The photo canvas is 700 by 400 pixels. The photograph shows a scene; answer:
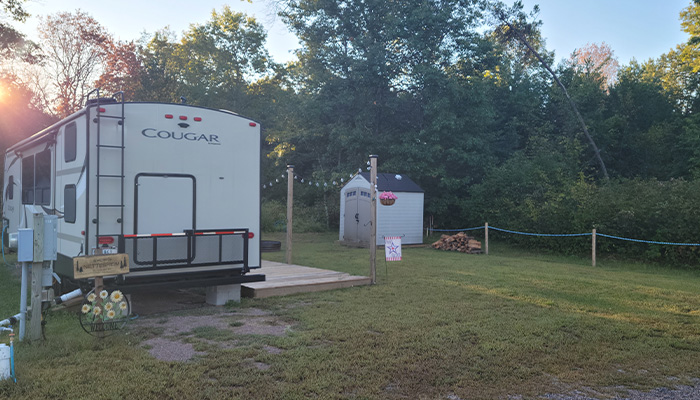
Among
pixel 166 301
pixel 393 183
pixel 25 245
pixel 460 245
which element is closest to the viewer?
pixel 25 245

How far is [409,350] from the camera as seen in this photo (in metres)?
5.20

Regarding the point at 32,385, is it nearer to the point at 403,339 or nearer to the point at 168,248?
the point at 168,248

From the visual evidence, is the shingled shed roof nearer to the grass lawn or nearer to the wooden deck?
the wooden deck

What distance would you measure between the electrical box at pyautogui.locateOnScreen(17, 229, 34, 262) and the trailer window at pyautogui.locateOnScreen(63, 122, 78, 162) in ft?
6.58

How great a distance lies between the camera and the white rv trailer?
6.33 meters

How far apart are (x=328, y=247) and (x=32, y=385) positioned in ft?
46.4

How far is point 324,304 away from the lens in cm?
754

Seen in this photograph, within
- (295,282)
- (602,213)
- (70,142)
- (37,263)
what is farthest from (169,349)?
(602,213)

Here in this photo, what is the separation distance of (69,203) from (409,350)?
472 centimetres

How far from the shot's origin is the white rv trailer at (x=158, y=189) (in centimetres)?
633

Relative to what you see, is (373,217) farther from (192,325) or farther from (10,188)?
(10,188)

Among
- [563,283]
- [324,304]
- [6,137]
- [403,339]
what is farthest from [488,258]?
[6,137]

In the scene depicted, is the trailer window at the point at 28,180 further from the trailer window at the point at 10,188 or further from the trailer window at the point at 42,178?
the trailer window at the point at 10,188

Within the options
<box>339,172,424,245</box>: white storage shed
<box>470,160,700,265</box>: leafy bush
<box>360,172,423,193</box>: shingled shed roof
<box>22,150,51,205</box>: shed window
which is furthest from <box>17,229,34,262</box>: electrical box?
<box>470,160,700,265</box>: leafy bush
